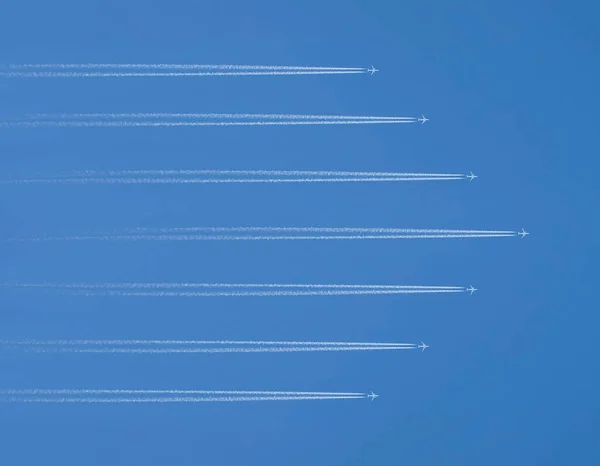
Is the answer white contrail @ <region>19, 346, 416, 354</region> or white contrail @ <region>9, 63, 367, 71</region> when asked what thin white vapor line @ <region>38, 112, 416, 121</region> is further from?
white contrail @ <region>19, 346, 416, 354</region>

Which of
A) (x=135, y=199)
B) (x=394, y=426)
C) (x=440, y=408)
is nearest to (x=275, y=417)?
(x=394, y=426)

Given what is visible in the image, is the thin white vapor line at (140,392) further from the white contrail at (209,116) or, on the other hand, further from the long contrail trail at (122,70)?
the long contrail trail at (122,70)

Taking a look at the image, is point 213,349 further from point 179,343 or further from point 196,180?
point 196,180

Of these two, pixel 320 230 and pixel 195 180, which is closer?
pixel 195 180

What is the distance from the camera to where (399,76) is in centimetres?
708

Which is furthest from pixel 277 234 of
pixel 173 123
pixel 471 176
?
pixel 471 176

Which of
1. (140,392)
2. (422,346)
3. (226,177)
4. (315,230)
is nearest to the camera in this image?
(140,392)

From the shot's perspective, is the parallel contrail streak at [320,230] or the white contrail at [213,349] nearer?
the white contrail at [213,349]

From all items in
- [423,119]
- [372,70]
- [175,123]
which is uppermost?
[372,70]

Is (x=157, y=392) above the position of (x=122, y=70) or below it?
below

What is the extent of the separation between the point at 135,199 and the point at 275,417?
316 centimetres

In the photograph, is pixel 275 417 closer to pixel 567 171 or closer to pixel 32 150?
pixel 32 150

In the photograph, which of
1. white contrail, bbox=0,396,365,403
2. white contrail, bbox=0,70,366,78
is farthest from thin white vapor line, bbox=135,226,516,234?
white contrail, bbox=0,396,365,403

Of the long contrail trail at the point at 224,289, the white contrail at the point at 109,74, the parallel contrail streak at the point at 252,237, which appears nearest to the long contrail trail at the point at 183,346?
the long contrail trail at the point at 224,289
